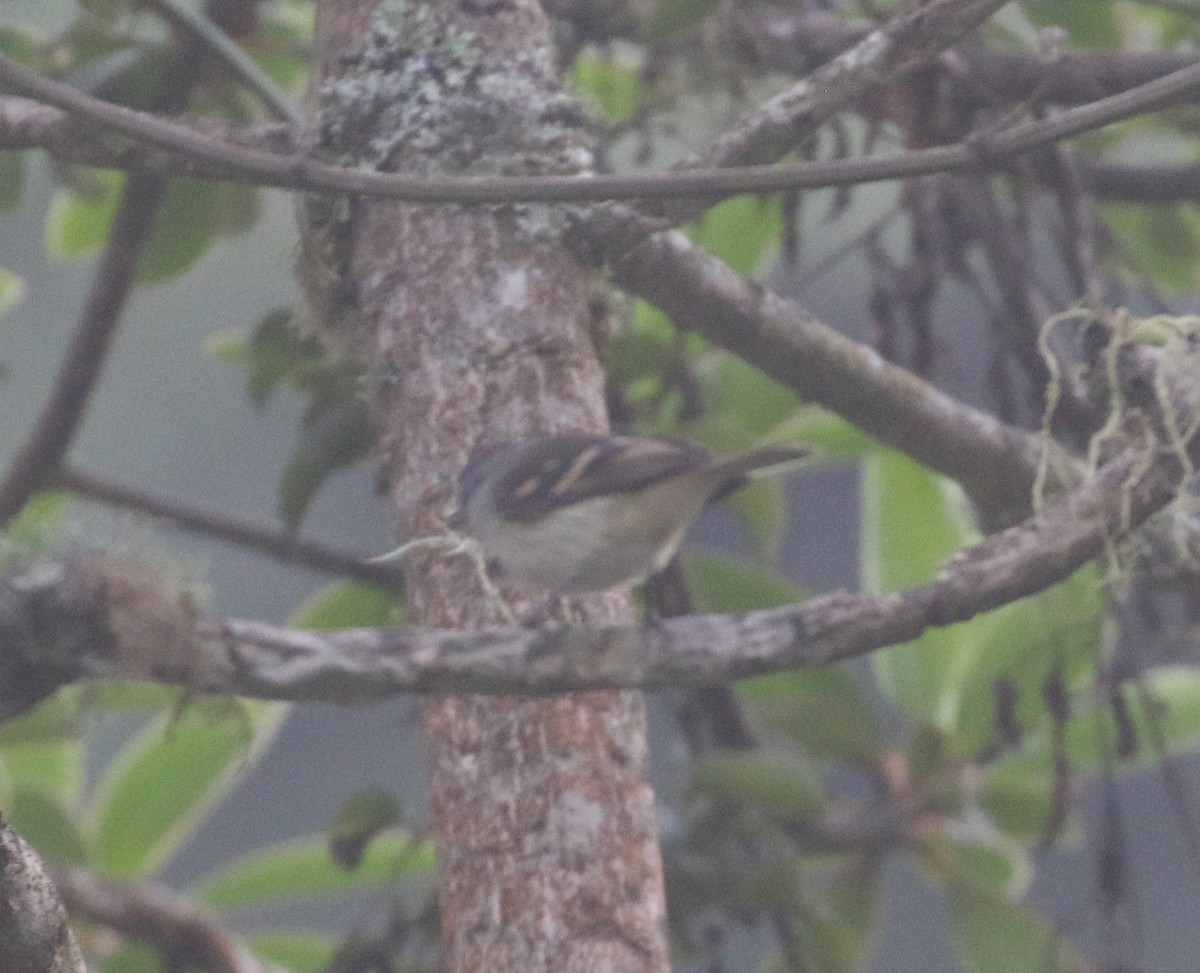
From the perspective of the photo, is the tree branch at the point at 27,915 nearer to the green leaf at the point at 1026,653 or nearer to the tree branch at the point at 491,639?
the tree branch at the point at 491,639

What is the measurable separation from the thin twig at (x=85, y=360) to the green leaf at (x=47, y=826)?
1.44ft

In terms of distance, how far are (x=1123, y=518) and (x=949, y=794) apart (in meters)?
1.08

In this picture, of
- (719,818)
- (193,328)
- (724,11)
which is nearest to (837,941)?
(719,818)

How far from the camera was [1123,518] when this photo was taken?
128 centimetres

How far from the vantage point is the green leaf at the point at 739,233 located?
2230 mm

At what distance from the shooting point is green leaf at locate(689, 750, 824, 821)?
1.98 meters

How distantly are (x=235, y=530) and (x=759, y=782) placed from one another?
2.75 feet

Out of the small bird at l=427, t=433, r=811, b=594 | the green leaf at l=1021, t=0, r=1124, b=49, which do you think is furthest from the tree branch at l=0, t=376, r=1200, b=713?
the green leaf at l=1021, t=0, r=1124, b=49

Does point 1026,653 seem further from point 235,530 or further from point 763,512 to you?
point 235,530

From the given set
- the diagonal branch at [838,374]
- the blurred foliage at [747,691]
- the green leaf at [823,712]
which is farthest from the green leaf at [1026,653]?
the diagonal branch at [838,374]

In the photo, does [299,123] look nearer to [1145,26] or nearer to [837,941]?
[837,941]

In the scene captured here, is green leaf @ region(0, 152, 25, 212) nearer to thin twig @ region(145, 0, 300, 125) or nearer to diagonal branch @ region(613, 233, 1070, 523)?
thin twig @ region(145, 0, 300, 125)

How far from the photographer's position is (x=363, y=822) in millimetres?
1910

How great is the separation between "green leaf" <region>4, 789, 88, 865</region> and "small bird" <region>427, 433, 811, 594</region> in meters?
1.27
